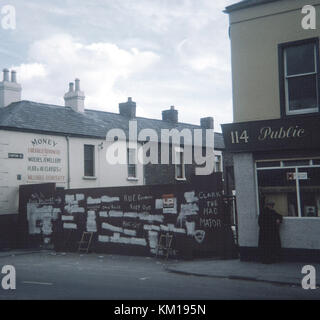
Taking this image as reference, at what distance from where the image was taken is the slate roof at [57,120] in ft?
78.2

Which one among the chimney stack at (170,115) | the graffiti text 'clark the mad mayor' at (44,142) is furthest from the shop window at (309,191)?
the chimney stack at (170,115)

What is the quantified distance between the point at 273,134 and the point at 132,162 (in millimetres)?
16222

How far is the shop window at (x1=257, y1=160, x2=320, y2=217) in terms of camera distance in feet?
43.7

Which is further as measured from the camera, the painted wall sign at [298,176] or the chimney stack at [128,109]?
the chimney stack at [128,109]

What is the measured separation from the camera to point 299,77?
13.7 meters

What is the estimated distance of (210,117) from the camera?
4134 centimetres

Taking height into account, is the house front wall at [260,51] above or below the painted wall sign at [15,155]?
above

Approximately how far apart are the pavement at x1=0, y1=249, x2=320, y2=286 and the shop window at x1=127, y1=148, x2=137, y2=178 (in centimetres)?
1415

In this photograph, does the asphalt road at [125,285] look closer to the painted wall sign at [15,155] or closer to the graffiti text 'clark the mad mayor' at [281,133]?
the graffiti text 'clark the mad mayor' at [281,133]

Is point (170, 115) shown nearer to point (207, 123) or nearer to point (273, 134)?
point (207, 123)

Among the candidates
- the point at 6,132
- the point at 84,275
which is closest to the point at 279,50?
the point at 84,275

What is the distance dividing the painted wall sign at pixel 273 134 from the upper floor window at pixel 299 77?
45 cm
